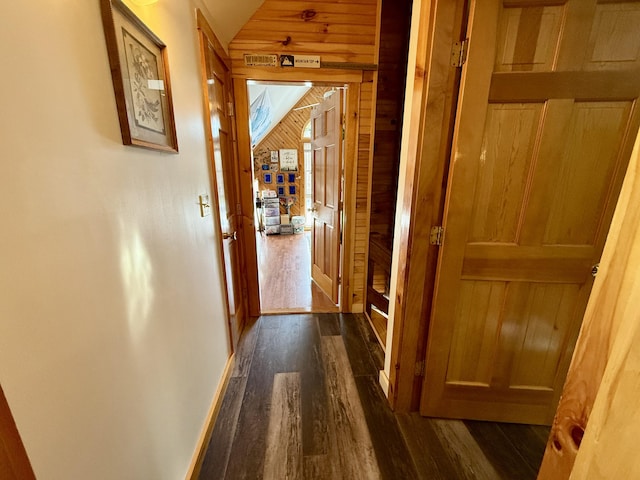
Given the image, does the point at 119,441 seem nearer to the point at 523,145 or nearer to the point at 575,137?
the point at 523,145

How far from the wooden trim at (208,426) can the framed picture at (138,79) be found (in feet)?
4.63

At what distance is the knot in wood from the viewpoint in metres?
2.09

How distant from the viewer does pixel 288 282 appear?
3.53 m

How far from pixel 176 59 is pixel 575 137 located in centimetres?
181

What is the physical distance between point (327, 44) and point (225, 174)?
132cm

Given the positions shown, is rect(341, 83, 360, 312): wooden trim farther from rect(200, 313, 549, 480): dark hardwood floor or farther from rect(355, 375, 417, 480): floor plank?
rect(355, 375, 417, 480): floor plank

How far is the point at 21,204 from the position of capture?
0.50 meters

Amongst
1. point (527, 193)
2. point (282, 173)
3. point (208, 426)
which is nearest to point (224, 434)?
point (208, 426)

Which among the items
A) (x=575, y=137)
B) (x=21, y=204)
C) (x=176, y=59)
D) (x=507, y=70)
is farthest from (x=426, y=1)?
(x=21, y=204)

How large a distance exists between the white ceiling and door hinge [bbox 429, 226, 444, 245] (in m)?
1.86

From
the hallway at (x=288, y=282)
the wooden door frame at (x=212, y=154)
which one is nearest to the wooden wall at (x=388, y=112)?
the hallway at (x=288, y=282)

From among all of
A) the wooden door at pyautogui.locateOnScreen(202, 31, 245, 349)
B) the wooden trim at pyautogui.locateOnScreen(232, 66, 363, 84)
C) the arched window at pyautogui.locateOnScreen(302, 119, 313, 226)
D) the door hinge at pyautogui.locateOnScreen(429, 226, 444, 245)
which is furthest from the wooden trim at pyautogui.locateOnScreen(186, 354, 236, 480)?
the arched window at pyautogui.locateOnScreen(302, 119, 313, 226)

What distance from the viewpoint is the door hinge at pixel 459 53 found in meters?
1.14

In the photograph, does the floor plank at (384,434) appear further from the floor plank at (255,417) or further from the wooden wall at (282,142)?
the wooden wall at (282,142)
